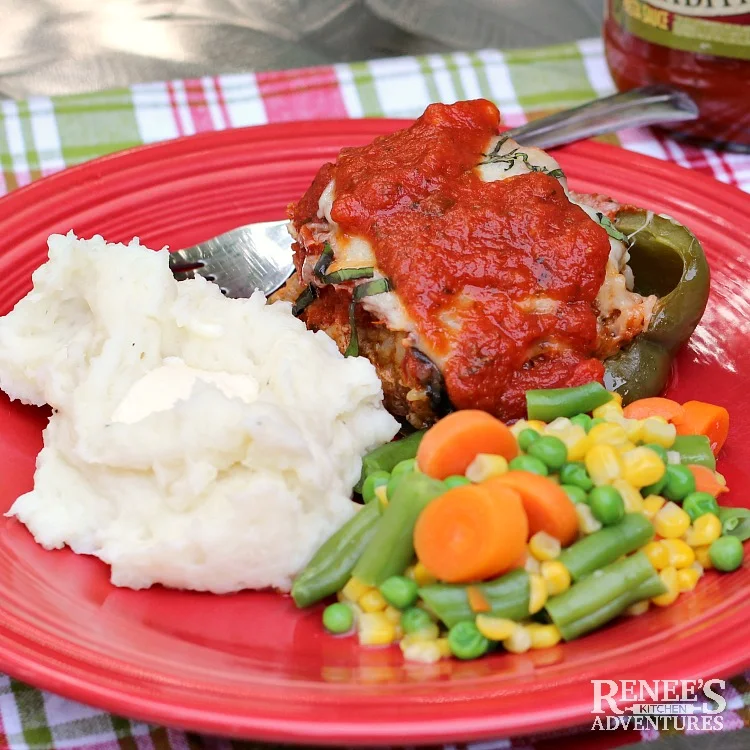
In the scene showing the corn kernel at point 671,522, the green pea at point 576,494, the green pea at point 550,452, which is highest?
the green pea at point 550,452

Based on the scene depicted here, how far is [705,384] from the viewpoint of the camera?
4621mm

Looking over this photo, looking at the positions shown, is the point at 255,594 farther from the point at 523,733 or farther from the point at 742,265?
the point at 742,265

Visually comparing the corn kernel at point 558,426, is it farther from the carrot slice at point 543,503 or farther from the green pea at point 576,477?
the carrot slice at point 543,503

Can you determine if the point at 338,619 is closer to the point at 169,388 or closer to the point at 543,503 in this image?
the point at 543,503

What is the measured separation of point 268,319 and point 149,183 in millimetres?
1765

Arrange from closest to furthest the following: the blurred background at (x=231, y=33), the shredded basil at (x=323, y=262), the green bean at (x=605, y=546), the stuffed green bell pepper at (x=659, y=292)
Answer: the green bean at (x=605, y=546) < the shredded basil at (x=323, y=262) < the stuffed green bell pepper at (x=659, y=292) < the blurred background at (x=231, y=33)

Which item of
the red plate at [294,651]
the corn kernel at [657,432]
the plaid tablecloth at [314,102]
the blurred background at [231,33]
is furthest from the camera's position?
the blurred background at [231,33]

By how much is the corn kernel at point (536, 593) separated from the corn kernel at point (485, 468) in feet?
1.27

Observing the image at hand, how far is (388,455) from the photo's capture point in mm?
4031

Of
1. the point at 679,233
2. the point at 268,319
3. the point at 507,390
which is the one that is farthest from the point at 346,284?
the point at 679,233

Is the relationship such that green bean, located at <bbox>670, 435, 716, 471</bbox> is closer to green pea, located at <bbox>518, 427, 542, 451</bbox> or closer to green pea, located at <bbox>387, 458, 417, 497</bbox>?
green pea, located at <bbox>518, 427, 542, 451</bbox>

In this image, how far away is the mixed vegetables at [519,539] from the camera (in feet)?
10.7

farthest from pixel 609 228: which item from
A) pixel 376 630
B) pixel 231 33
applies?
pixel 231 33

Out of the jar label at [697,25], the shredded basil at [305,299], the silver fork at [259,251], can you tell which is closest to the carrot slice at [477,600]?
the shredded basil at [305,299]
